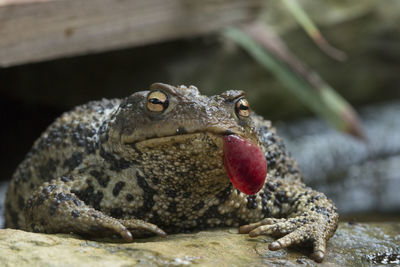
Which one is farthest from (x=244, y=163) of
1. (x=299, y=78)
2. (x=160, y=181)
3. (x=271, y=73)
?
(x=271, y=73)

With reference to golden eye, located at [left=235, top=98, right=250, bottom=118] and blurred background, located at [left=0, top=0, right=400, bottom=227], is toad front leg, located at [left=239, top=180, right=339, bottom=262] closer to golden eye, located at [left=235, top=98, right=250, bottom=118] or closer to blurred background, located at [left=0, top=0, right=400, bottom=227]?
golden eye, located at [left=235, top=98, right=250, bottom=118]

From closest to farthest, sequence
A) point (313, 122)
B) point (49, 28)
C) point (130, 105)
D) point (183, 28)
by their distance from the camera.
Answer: point (130, 105) → point (49, 28) → point (183, 28) → point (313, 122)

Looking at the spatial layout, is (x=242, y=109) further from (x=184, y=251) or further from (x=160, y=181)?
(x=184, y=251)

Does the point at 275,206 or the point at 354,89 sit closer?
the point at 275,206

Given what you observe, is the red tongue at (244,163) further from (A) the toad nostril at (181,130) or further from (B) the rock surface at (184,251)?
(B) the rock surface at (184,251)

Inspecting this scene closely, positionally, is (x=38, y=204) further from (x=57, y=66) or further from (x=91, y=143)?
(x=57, y=66)

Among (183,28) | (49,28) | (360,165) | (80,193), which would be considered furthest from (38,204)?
(360,165)

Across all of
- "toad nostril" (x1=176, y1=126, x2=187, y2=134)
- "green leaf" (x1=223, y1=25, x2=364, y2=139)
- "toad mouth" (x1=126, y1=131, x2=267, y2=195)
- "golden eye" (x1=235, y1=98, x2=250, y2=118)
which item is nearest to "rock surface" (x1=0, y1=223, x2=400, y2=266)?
"toad mouth" (x1=126, y1=131, x2=267, y2=195)
